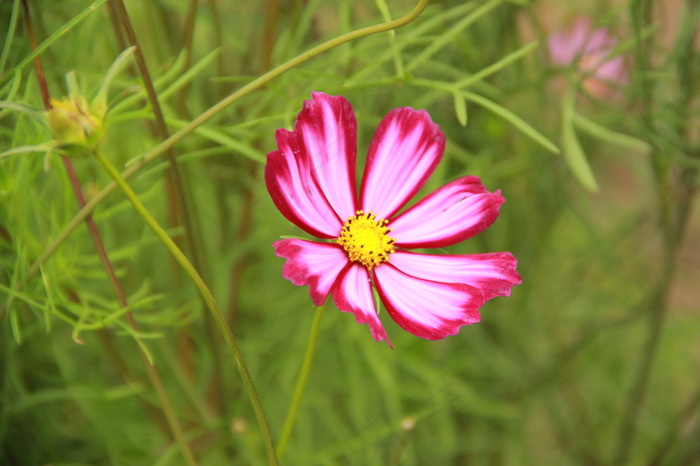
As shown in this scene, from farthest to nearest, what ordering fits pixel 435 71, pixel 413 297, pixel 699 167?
pixel 435 71
pixel 699 167
pixel 413 297

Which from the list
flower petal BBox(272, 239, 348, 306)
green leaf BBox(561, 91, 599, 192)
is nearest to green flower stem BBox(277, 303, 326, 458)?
flower petal BBox(272, 239, 348, 306)

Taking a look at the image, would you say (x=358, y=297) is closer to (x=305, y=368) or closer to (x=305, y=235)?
(x=305, y=368)

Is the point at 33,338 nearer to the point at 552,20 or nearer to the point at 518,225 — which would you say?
the point at 518,225

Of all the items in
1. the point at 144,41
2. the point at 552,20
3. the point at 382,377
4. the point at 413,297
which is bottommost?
the point at 413,297

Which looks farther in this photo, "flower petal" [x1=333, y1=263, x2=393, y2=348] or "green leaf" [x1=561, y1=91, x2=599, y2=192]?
"green leaf" [x1=561, y1=91, x2=599, y2=192]

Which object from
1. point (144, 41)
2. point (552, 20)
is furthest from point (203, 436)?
point (552, 20)

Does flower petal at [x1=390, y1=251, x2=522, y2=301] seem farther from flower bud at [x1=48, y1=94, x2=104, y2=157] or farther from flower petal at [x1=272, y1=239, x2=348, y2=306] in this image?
flower bud at [x1=48, y1=94, x2=104, y2=157]

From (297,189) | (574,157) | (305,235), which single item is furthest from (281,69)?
(305,235)
